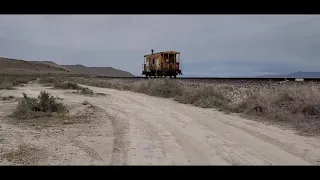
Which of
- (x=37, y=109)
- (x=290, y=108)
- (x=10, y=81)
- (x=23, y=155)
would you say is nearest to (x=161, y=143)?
(x=23, y=155)

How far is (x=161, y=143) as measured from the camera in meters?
8.41

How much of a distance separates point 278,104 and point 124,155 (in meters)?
8.62

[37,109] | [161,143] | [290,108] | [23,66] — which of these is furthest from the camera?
[23,66]

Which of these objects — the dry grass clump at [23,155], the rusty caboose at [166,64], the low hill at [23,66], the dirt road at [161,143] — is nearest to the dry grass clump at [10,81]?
the rusty caboose at [166,64]

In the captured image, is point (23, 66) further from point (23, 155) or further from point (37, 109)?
point (23, 155)

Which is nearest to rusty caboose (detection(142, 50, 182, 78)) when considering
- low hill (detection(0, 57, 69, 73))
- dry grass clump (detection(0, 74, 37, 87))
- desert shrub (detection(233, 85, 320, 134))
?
dry grass clump (detection(0, 74, 37, 87))

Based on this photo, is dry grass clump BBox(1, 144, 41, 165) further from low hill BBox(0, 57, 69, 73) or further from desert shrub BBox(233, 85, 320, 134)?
low hill BBox(0, 57, 69, 73)

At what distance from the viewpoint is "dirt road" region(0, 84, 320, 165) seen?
6.92 metres

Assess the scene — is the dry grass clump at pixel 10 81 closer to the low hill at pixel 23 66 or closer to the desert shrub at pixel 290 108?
the desert shrub at pixel 290 108

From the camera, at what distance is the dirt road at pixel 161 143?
692 centimetres

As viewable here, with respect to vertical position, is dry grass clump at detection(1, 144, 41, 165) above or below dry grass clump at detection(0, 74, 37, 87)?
below
